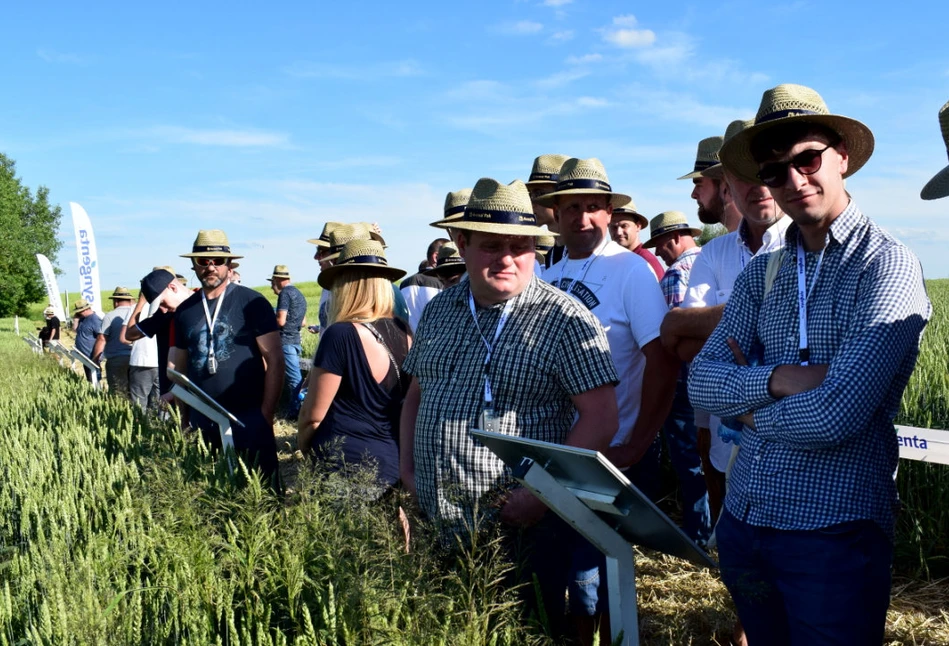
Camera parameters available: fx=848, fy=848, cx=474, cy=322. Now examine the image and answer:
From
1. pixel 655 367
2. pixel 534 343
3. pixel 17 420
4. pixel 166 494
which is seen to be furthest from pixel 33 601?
pixel 17 420

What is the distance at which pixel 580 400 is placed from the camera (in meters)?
2.57

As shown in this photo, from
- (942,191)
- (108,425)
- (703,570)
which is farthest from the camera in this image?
(108,425)

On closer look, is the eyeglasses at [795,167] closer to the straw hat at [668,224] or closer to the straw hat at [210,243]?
the straw hat at [210,243]

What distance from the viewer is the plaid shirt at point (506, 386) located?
8.38ft

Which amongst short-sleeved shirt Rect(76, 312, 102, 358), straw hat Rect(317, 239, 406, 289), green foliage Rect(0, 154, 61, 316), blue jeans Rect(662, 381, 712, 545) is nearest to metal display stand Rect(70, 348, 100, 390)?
short-sleeved shirt Rect(76, 312, 102, 358)

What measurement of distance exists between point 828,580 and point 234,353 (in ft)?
11.3

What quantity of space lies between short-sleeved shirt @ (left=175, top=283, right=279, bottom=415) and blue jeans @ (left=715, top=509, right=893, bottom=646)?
323 centimetres

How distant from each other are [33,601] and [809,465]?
1.93 meters

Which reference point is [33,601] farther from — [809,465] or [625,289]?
[625,289]

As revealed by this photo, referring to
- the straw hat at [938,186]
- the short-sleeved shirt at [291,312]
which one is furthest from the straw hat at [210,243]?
the short-sleeved shirt at [291,312]

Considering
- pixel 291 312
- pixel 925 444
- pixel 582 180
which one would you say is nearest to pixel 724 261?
pixel 582 180

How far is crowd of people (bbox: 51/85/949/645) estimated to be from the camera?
193 centimetres

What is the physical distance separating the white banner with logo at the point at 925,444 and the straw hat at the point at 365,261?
7.04 feet

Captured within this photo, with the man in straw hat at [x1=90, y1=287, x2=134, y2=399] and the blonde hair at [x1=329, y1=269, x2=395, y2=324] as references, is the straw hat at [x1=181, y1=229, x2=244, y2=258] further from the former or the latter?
the man in straw hat at [x1=90, y1=287, x2=134, y2=399]
